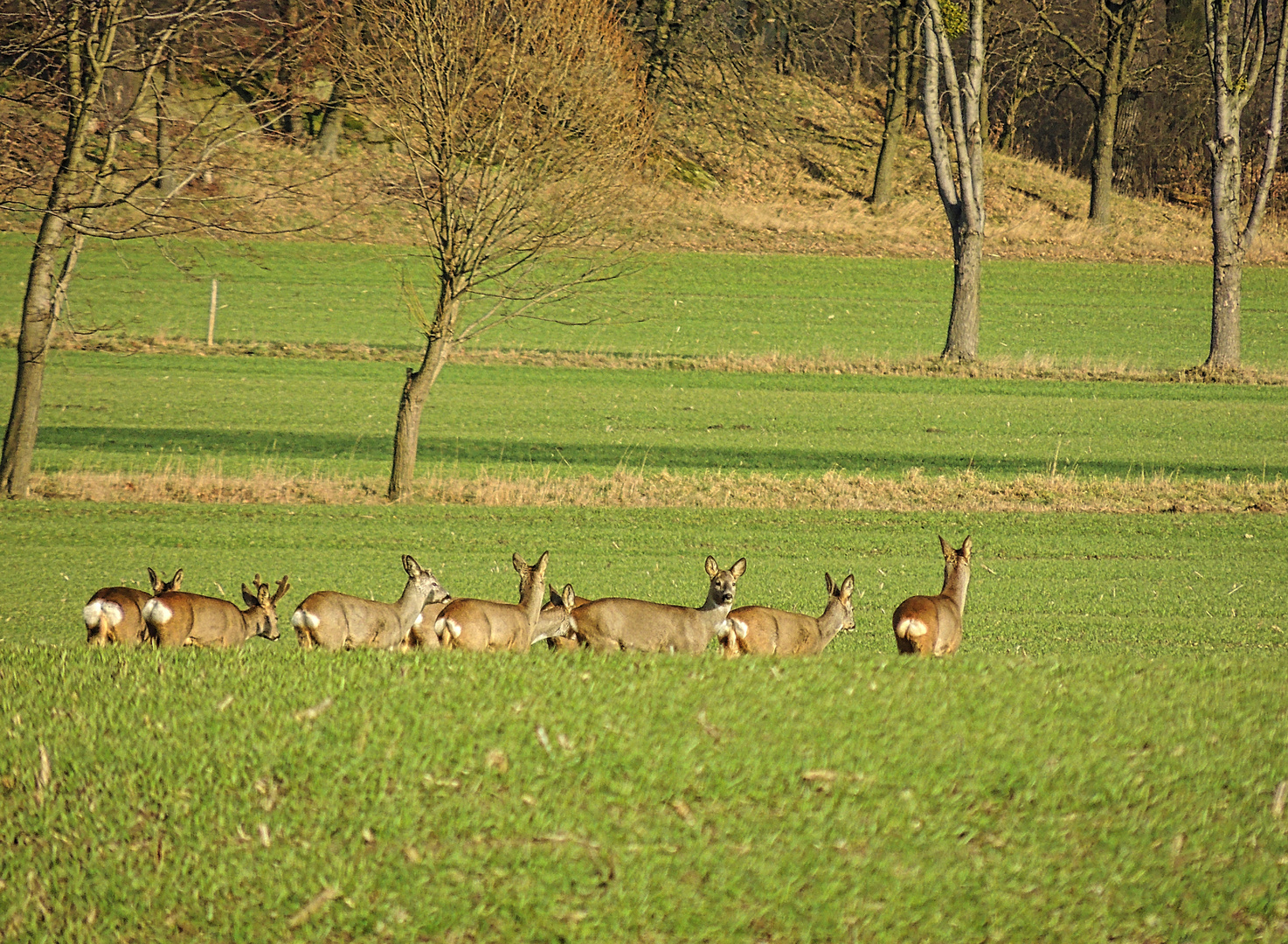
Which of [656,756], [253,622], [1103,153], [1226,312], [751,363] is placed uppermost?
[1103,153]

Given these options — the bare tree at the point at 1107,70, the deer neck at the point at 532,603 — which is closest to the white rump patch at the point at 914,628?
the deer neck at the point at 532,603

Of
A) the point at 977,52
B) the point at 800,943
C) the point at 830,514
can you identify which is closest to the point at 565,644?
the point at 800,943

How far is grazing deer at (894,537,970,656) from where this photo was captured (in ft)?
28.2

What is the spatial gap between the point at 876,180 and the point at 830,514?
4032 centimetres

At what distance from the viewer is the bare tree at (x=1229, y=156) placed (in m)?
32.2

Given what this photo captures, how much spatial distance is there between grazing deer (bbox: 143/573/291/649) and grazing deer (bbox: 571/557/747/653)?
2.24 m

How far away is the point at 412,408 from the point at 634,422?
902cm

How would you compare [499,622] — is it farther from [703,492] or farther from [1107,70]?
[1107,70]

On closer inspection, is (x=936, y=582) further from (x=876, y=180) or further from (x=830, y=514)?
(x=876, y=180)

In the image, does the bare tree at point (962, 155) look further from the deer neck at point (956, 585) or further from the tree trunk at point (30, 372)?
the deer neck at point (956, 585)

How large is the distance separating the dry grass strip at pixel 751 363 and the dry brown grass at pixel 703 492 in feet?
48.8

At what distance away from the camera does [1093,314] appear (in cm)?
4653

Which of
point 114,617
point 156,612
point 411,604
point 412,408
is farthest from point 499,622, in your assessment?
point 412,408

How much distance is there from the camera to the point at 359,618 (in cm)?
885
